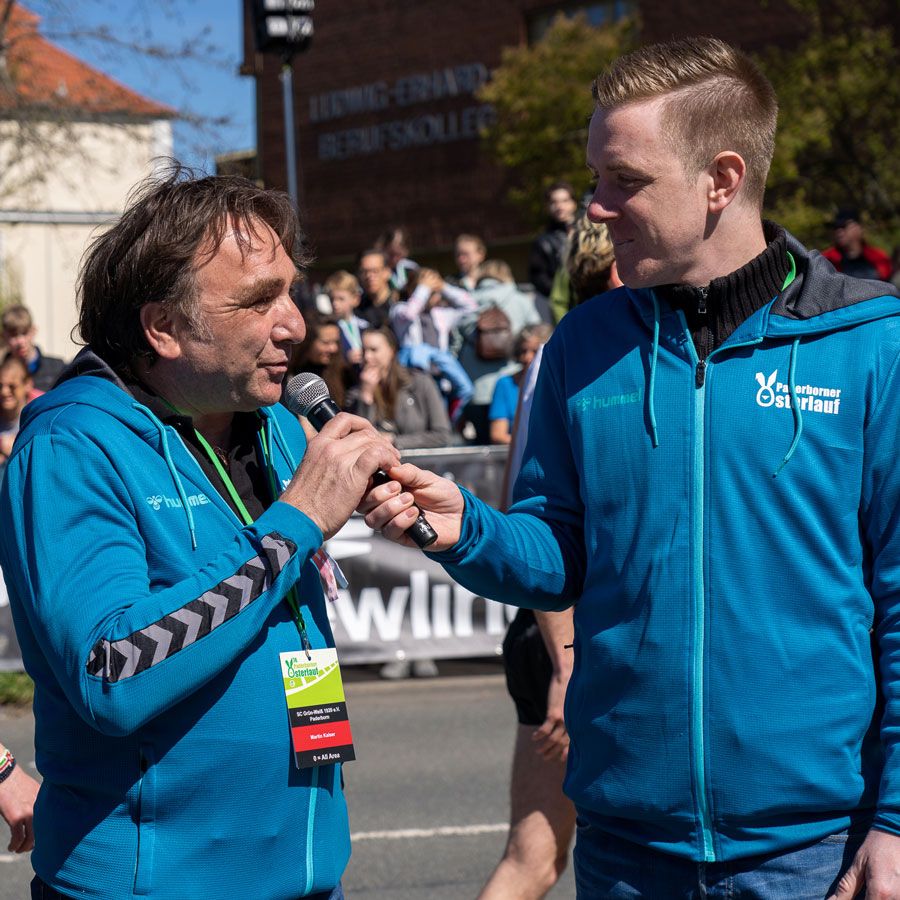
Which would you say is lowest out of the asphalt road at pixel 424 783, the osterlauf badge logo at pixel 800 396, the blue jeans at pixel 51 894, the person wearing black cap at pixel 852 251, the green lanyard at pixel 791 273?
the asphalt road at pixel 424 783

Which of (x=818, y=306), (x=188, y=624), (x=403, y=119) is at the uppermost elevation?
(x=403, y=119)

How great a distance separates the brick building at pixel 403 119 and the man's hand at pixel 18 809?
33.6 meters

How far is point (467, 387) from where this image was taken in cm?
1192

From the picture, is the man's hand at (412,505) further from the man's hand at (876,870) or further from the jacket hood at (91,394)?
the man's hand at (876,870)

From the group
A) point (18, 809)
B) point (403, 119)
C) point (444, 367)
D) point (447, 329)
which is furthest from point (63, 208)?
point (18, 809)

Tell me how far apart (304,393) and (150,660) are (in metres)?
0.81

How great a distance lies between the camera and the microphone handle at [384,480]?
271 cm

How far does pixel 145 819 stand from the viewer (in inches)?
98.0

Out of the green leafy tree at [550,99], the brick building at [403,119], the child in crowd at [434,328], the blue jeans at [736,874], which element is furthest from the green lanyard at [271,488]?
the brick building at [403,119]

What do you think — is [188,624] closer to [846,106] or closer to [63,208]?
[846,106]

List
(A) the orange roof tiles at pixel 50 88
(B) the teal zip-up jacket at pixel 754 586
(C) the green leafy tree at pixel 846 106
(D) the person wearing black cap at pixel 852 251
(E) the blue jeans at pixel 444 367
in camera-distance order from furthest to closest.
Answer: (C) the green leafy tree at pixel 846 106
(A) the orange roof tiles at pixel 50 88
(D) the person wearing black cap at pixel 852 251
(E) the blue jeans at pixel 444 367
(B) the teal zip-up jacket at pixel 754 586

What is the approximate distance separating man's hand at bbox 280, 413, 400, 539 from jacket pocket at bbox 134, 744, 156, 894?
1.67ft

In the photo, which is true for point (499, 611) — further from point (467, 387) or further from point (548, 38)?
point (548, 38)

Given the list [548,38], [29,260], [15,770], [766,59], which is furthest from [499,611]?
[29,260]
